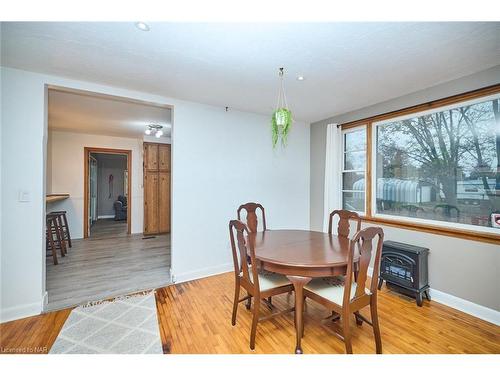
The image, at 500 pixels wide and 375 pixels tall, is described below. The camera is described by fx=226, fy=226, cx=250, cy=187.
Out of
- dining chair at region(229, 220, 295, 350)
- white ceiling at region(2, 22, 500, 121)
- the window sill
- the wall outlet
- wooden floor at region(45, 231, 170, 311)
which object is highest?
white ceiling at region(2, 22, 500, 121)

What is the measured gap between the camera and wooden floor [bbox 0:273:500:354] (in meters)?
1.81

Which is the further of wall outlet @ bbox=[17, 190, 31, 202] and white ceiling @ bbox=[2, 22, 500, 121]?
wall outlet @ bbox=[17, 190, 31, 202]

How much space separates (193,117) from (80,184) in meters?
3.94

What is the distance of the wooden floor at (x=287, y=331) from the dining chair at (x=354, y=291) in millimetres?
295

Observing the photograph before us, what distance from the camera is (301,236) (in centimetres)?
254

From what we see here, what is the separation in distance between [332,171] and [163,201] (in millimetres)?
4156

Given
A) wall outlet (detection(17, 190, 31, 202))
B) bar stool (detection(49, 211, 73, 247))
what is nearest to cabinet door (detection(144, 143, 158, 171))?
bar stool (detection(49, 211, 73, 247))

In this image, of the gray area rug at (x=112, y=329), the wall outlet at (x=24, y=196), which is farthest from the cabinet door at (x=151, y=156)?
the gray area rug at (x=112, y=329)

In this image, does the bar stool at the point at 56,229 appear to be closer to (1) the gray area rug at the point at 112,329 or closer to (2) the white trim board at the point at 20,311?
(2) the white trim board at the point at 20,311

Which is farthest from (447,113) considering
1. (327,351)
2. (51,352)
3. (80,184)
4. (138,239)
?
(80,184)

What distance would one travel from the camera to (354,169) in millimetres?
3713

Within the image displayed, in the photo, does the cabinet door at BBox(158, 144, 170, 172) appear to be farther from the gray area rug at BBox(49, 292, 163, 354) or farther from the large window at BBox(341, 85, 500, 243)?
the large window at BBox(341, 85, 500, 243)

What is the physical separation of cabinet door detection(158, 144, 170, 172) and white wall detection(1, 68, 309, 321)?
9.71ft
